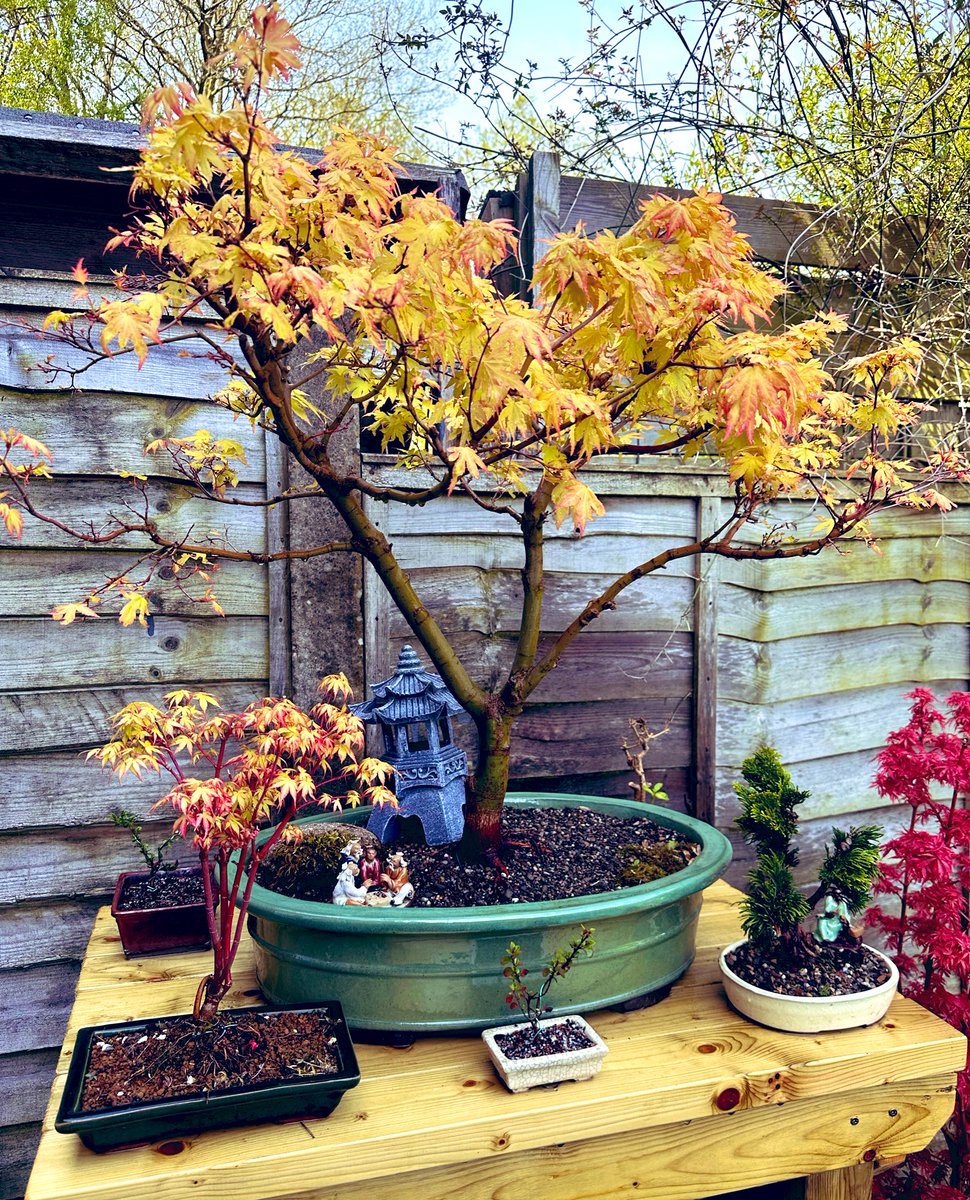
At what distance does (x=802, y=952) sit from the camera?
51.6 inches

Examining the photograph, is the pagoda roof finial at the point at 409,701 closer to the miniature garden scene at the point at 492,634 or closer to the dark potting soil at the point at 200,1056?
the miniature garden scene at the point at 492,634

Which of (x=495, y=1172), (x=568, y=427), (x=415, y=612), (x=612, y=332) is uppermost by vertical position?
(x=612, y=332)

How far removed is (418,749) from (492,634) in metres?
0.42

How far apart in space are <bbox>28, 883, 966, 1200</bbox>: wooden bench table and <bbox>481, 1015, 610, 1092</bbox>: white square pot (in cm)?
1

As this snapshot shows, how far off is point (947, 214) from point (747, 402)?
5.59ft

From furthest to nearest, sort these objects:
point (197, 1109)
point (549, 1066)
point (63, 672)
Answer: point (63, 672), point (549, 1066), point (197, 1109)

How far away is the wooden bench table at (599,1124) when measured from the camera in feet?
3.26

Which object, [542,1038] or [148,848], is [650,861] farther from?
[148,848]

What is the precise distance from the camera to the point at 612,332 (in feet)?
4.04

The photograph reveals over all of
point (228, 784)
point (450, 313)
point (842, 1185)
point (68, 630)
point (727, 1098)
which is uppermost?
point (450, 313)

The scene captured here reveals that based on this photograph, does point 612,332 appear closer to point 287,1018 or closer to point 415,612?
point 415,612

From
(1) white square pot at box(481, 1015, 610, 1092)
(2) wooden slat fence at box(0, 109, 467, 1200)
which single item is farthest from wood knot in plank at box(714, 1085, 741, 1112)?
(2) wooden slat fence at box(0, 109, 467, 1200)

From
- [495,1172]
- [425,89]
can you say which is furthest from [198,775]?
[425,89]

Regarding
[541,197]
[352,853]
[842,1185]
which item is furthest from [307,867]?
[541,197]
